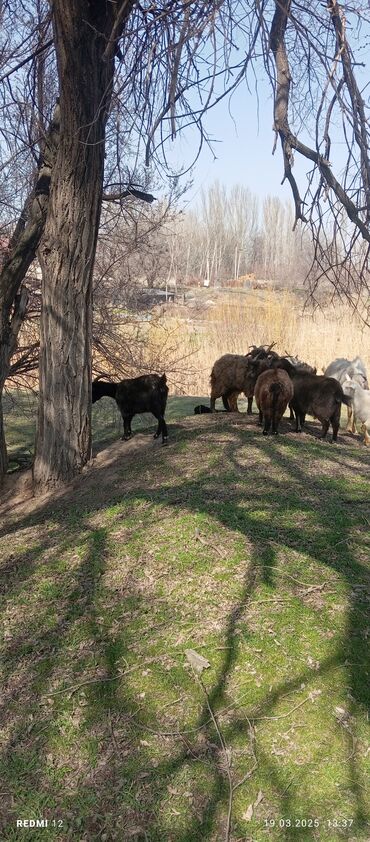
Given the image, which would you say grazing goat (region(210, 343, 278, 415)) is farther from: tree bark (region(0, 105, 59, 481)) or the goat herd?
tree bark (region(0, 105, 59, 481))

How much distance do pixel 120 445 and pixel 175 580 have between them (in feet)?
12.4

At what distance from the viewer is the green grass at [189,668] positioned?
2844 mm

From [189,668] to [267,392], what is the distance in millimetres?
4502

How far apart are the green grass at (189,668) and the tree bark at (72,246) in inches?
62.8

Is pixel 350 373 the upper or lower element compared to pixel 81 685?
upper

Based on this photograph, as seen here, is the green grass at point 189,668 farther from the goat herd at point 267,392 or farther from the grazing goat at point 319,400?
the grazing goat at point 319,400

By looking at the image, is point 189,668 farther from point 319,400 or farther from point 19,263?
point 19,263

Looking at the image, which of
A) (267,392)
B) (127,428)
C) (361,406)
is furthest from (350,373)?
(127,428)

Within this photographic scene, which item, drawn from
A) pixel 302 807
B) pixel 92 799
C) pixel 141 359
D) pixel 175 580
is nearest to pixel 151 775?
pixel 92 799

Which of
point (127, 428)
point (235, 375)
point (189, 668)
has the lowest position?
point (189, 668)

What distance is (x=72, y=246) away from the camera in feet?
22.4

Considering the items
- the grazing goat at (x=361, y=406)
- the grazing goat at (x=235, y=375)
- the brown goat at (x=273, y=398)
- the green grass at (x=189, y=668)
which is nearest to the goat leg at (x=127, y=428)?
the brown goat at (x=273, y=398)
